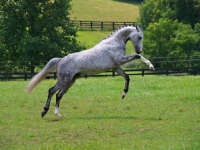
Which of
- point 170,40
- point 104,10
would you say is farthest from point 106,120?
point 104,10

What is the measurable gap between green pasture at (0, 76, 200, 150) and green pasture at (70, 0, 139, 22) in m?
55.7

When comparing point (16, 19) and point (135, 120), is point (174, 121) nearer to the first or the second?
point (135, 120)

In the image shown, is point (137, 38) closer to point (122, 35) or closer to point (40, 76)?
point (122, 35)

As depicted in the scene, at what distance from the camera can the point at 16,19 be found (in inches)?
1371

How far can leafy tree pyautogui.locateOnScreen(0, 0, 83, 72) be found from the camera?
34188mm

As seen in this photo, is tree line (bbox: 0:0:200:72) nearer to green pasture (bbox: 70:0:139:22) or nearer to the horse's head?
the horse's head

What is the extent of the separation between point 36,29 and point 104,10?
4710cm

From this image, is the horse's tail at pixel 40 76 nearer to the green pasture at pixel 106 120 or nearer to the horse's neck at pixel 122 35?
the green pasture at pixel 106 120

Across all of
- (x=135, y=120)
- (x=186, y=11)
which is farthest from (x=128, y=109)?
(x=186, y=11)

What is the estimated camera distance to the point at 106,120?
39.8 feet

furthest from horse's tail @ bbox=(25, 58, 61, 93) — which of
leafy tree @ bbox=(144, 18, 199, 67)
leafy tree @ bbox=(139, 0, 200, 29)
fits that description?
leafy tree @ bbox=(139, 0, 200, 29)

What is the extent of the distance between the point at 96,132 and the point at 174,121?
2065 millimetres

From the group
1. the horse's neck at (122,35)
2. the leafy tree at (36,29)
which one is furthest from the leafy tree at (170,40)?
the horse's neck at (122,35)

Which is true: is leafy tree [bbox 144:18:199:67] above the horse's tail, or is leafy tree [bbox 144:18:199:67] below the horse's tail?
below
